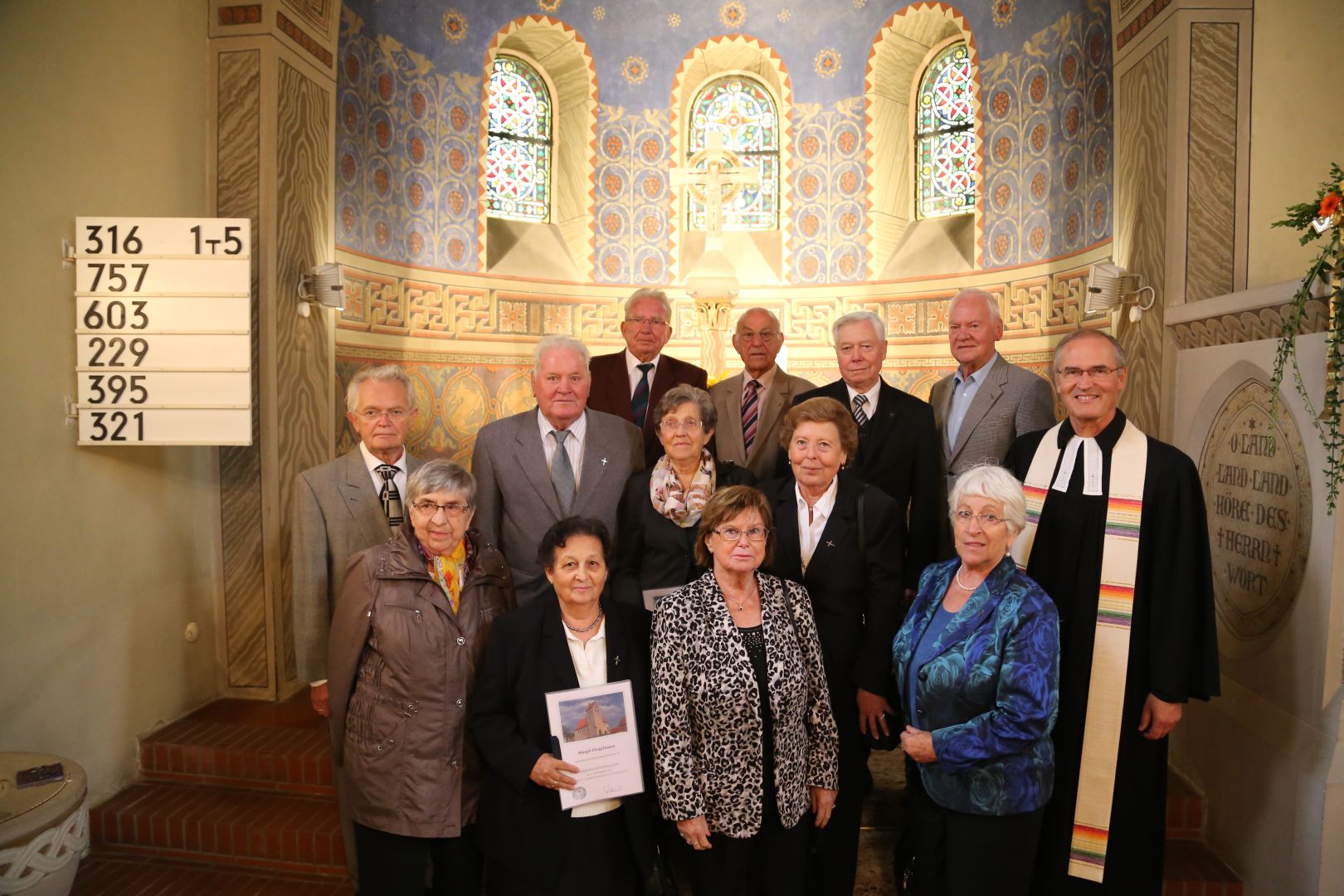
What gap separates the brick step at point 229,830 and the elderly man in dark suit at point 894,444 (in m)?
2.25

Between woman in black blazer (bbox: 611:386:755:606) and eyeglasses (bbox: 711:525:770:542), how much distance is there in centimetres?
34

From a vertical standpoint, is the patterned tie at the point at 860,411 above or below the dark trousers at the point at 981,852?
above

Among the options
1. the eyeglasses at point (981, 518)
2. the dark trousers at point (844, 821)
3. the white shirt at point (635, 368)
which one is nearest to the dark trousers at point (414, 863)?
the dark trousers at point (844, 821)

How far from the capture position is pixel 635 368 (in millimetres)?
3865

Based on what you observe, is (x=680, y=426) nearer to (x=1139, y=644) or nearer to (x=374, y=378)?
(x=374, y=378)

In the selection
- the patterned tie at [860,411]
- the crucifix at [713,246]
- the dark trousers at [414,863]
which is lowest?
the dark trousers at [414,863]

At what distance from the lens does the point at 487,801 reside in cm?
229

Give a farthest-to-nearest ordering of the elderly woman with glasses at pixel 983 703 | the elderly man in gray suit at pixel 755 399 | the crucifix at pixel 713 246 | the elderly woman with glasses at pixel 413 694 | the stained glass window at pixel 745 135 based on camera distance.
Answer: the stained glass window at pixel 745 135
the crucifix at pixel 713 246
the elderly man in gray suit at pixel 755 399
the elderly woman with glasses at pixel 413 694
the elderly woman with glasses at pixel 983 703

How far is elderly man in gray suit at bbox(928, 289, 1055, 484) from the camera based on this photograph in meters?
3.24

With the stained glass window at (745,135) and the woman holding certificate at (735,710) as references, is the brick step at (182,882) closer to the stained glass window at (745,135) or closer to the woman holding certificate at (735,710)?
the woman holding certificate at (735,710)

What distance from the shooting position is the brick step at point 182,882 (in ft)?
10.3

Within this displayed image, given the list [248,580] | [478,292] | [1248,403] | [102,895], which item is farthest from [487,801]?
[478,292]

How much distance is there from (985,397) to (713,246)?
4.18 meters

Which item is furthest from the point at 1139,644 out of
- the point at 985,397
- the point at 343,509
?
the point at 343,509
